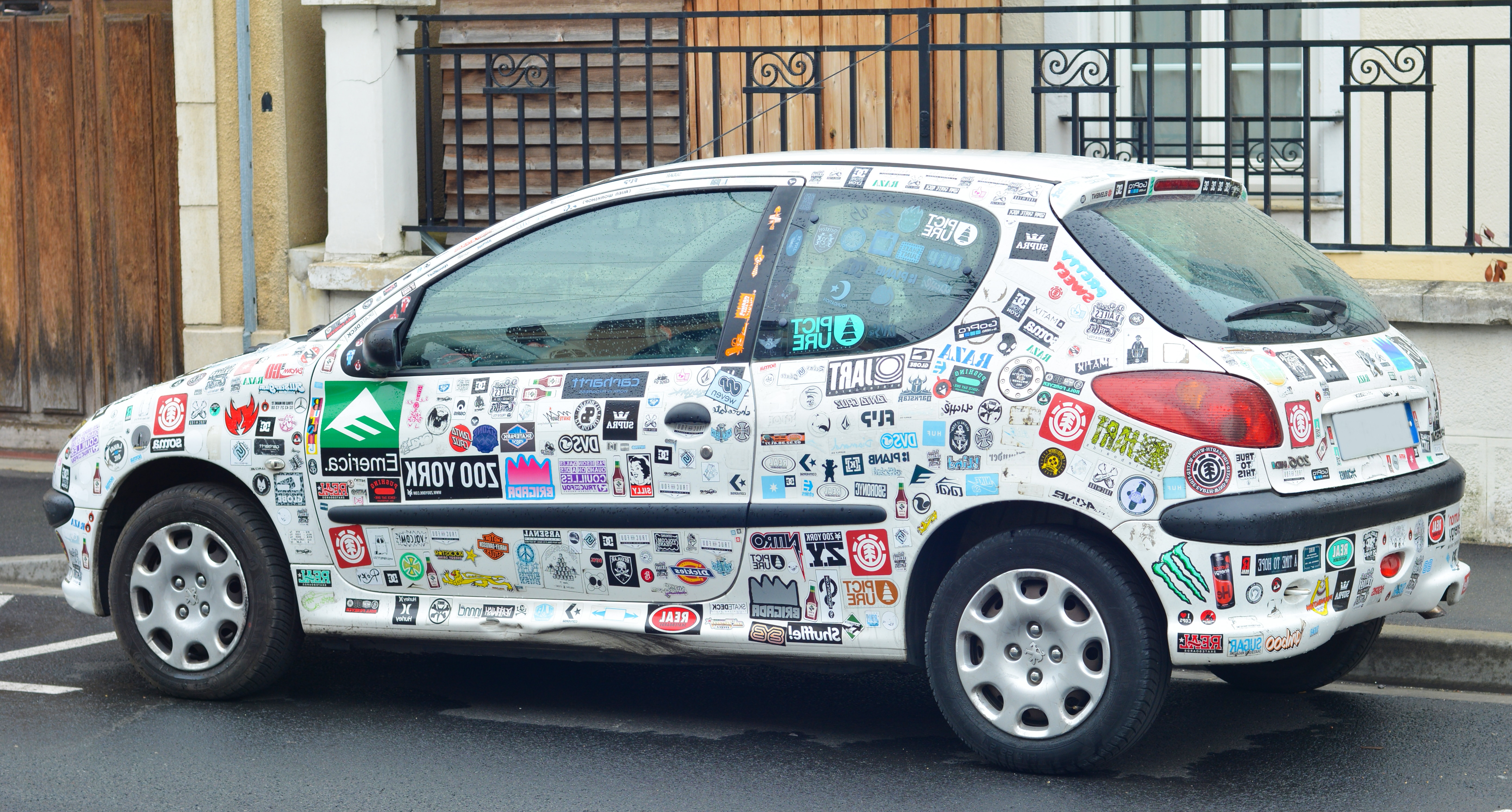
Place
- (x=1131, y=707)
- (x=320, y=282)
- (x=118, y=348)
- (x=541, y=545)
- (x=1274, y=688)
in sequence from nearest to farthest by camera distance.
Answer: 1. (x=1131, y=707)
2. (x=541, y=545)
3. (x=1274, y=688)
4. (x=320, y=282)
5. (x=118, y=348)

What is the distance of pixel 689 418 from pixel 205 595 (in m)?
1.76

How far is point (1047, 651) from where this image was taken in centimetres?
451

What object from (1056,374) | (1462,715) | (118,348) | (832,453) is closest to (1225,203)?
(1056,374)

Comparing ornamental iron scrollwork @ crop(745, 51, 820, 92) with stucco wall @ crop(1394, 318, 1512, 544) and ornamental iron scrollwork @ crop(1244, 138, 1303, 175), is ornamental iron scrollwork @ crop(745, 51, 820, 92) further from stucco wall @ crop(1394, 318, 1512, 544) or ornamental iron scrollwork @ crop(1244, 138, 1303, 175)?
stucco wall @ crop(1394, 318, 1512, 544)

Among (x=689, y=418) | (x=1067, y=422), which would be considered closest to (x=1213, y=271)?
(x=1067, y=422)

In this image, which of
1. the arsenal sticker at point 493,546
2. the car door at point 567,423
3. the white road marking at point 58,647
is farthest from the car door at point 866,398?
the white road marking at point 58,647

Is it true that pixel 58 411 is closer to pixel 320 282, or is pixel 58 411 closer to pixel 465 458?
pixel 320 282

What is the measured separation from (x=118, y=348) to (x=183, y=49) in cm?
180

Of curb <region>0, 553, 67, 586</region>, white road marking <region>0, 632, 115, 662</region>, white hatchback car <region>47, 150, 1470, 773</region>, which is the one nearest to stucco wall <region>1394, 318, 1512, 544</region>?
white hatchback car <region>47, 150, 1470, 773</region>

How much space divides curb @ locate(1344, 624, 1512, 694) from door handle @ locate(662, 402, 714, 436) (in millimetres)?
2423

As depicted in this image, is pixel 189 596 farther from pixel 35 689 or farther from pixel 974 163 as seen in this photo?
pixel 974 163

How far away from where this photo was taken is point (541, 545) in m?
5.02

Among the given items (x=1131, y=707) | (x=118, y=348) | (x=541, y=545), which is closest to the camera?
(x=1131, y=707)

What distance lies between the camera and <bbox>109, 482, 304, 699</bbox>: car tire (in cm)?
537
